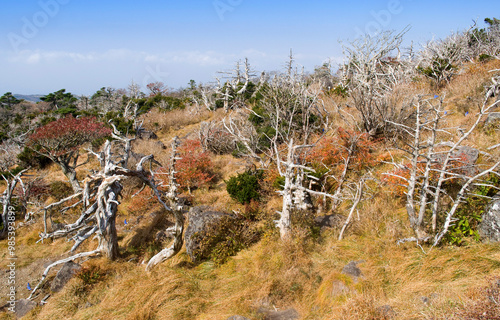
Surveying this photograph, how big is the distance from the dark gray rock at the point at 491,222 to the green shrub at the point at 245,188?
20.7ft

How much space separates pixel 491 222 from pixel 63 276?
991 centimetres

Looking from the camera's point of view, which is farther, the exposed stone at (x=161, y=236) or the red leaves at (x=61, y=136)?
the red leaves at (x=61, y=136)

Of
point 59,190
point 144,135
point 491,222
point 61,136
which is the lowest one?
point 59,190

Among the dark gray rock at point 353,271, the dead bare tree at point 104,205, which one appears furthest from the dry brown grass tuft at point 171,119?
the dark gray rock at point 353,271

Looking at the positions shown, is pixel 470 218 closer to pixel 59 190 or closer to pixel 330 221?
pixel 330 221

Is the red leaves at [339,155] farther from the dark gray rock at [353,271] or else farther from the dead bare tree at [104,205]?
the dead bare tree at [104,205]

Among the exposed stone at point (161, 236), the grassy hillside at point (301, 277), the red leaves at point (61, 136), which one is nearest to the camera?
the grassy hillside at point (301, 277)

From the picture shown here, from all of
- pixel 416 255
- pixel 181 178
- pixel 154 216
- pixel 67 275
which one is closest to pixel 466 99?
pixel 416 255

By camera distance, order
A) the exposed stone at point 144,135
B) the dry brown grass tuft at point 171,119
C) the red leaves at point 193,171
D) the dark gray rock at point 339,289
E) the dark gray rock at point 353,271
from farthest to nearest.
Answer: the dry brown grass tuft at point 171,119 → the exposed stone at point 144,135 → the red leaves at point 193,171 → the dark gray rock at point 353,271 → the dark gray rock at point 339,289

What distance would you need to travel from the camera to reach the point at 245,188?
1021 cm

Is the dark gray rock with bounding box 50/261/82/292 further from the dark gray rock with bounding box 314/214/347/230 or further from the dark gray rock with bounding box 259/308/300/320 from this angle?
the dark gray rock with bounding box 314/214/347/230

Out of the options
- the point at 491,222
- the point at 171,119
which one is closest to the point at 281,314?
the point at 491,222

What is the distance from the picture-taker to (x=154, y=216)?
10406 mm

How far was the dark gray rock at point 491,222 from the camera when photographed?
5543mm
